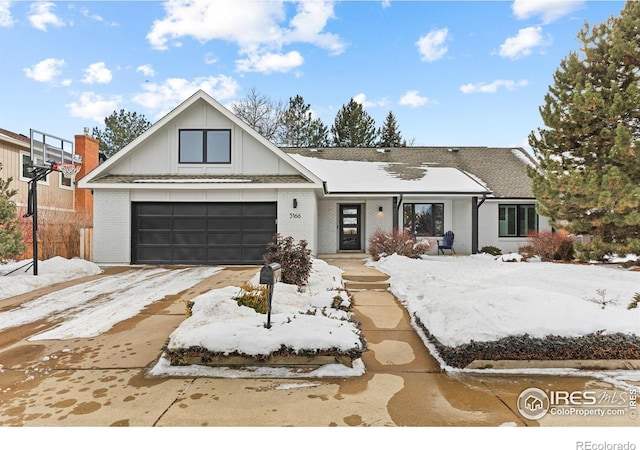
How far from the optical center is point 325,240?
1501 cm

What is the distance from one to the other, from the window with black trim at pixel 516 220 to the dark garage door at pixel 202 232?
10.3 metres

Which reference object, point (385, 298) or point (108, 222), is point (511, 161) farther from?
point (108, 222)

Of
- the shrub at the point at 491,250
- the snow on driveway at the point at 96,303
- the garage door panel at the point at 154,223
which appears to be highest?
the garage door panel at the point at 154,223

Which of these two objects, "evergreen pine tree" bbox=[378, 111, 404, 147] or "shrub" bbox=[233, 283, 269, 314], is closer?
"shrub" bbox=[233, 283, 269, 314]

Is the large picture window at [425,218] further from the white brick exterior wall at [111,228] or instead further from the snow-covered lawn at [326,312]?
the white brick exterior wall at [111,228]

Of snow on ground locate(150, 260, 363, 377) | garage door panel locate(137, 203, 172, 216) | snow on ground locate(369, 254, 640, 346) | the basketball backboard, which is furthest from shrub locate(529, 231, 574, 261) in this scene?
the basketball backboard

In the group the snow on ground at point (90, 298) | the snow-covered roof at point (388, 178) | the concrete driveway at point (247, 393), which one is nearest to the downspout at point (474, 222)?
the snow-covered roof at point (388, 178)

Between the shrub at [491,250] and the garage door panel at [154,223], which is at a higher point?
the garage door panel at [154,223]

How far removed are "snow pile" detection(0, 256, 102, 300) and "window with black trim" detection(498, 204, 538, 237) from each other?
15.6 metres

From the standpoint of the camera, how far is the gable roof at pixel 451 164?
594 inches

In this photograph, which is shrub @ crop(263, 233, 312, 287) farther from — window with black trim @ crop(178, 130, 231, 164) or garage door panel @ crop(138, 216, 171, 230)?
garage door panel @ crop(138, 216, 171, 230)

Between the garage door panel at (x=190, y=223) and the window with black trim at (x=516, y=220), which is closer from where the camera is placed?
the garage door panel at (x=190, y=223)

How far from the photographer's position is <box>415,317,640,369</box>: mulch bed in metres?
3.48
